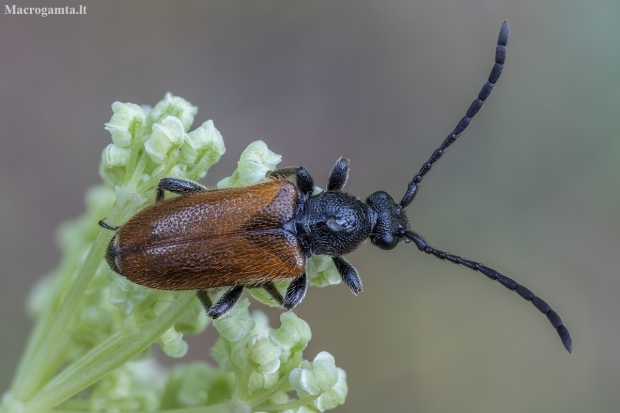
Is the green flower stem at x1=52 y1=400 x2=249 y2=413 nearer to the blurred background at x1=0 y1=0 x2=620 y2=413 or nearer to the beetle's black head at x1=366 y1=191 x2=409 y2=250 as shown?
the beetle's black head at x1=366 y1=191 x2=409 y2=250

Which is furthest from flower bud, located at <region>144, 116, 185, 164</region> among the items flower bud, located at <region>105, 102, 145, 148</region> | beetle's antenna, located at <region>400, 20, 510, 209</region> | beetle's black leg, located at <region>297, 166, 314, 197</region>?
beetle's antenna, located at <region>400, 20, 510, 209</region>

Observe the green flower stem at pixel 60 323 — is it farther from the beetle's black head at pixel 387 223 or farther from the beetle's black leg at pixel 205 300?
the beetle's black head at pixel 387 223

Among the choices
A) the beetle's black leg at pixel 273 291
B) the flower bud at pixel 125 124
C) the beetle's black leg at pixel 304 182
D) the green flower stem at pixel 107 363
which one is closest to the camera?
the green flower stem at pixel 107 363

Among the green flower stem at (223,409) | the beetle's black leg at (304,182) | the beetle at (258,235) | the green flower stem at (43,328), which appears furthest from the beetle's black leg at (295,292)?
the green flower stem at (43,328)

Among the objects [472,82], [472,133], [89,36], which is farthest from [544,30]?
[89,36]

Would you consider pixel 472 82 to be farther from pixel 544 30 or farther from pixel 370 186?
pixel 370 186
